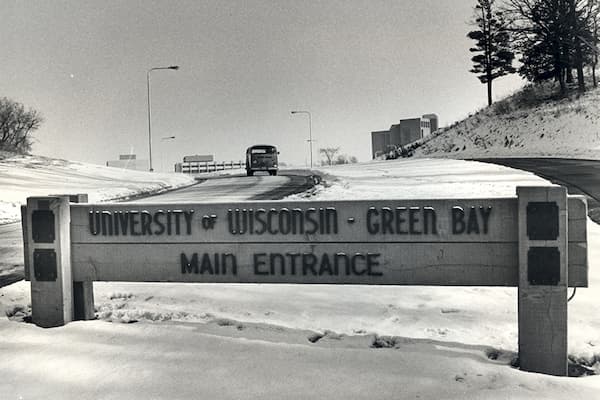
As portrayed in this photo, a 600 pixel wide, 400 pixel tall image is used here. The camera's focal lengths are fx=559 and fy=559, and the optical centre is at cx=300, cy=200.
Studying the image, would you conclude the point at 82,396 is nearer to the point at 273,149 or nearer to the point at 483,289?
the point at 483,289

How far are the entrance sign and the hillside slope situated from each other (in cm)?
2693

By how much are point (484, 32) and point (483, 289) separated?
56.9 metres

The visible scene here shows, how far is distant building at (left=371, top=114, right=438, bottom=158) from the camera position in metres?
130

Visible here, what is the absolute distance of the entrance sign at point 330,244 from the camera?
3.56 m

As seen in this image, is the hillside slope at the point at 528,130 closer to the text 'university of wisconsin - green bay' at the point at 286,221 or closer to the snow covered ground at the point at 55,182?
the snow covered ground at the point at 55,182

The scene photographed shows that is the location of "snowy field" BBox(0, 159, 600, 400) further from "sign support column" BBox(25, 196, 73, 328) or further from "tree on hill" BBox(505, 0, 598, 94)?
"tree on hill" BBox(505, 0, 598, 94)

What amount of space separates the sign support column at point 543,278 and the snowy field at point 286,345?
0.21 meters

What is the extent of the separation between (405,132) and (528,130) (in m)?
90.0

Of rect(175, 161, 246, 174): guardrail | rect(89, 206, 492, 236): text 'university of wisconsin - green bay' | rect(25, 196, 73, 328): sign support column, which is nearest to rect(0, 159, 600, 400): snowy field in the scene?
rect(25, 196, 73, 328): sign support column

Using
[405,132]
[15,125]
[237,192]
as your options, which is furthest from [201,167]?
[405,132]

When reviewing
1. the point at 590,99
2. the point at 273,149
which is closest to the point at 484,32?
the point at 590,99

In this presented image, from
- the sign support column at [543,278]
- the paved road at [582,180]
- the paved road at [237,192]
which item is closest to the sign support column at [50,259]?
the sign support column at [543,278]

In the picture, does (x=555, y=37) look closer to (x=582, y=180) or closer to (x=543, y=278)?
(x=582, y=180)

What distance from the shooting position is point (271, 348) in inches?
153
